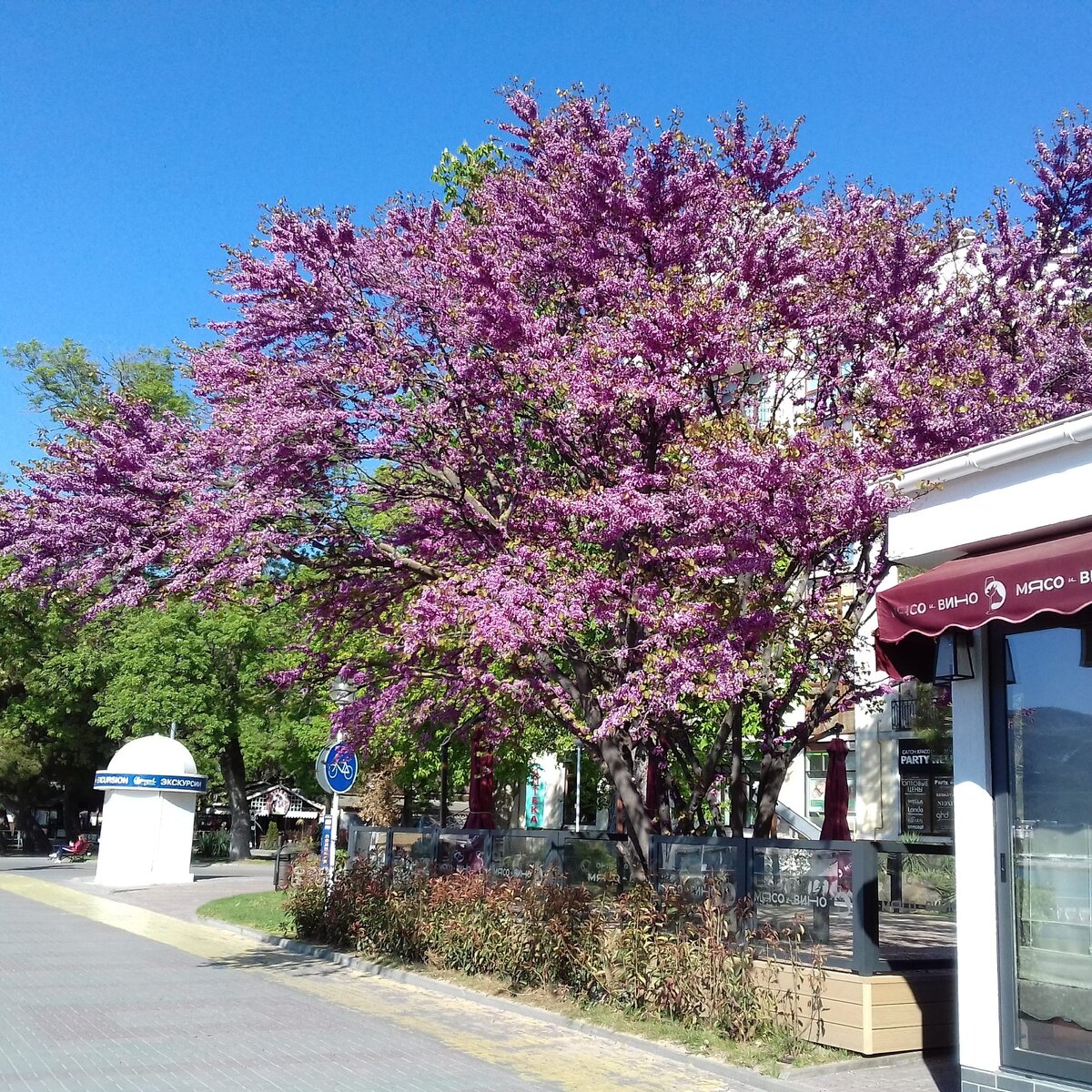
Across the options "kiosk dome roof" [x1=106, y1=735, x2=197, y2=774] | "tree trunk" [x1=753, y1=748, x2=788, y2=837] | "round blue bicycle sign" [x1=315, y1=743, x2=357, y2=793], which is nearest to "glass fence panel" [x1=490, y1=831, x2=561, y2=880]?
"tree trunk" [x1=753, y1=748, x2=788, y2=837]

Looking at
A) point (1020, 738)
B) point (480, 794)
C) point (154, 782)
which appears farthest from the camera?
point (154, 782)

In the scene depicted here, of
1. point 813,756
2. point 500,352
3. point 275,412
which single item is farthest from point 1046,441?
point 813,756

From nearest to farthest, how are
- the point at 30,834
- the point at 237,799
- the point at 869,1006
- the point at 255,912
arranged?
the point at 869,1006, the point at 255,912, the point at 237,799, the point at 30,834

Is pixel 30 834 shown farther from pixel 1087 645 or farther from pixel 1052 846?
pixel 1087 645

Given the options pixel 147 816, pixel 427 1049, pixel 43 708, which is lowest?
pixel 427 1049

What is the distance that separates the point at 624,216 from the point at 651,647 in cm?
476

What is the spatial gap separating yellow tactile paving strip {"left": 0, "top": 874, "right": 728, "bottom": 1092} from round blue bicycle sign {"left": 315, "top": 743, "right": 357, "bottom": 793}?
7.71 feet

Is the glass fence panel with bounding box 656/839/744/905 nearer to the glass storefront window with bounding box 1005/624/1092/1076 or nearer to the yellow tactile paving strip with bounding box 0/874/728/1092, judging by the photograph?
the yellow tactile paving strip with bounding box 0/874/728/1092

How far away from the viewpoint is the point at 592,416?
12.3m

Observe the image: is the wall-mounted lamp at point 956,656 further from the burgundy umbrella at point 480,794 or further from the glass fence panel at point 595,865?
the burgundy umbrella at point 480,794

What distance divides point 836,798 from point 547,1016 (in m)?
5.53

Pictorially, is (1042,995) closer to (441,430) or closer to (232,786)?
(441,430)

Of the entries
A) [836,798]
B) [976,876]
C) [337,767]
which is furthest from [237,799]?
[976,876]

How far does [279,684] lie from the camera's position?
15836 mm
